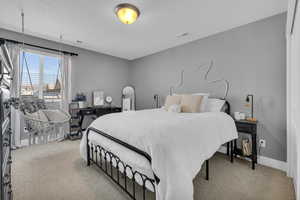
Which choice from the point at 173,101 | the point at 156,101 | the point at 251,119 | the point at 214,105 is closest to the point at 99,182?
the point at 173,101

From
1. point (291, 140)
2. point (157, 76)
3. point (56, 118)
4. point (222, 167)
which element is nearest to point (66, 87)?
point (56, 118)

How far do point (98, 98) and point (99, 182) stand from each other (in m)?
2.90

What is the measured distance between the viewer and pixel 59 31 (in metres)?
2.94

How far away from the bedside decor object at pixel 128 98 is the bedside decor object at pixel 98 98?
0.77m

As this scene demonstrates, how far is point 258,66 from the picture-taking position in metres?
2.43

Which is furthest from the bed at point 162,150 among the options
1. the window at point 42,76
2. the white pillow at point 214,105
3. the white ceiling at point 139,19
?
the window at point 42,76

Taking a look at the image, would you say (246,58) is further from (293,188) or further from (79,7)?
(79,7)

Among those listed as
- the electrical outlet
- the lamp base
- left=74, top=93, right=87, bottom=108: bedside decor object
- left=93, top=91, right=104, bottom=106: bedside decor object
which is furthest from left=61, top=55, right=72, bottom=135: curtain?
the electrical outlet

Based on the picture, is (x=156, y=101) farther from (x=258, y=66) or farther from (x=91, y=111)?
(x=258, y=66)

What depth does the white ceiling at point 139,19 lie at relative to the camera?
6.82ft

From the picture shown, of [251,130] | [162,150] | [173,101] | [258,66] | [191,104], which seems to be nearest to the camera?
[162,150]

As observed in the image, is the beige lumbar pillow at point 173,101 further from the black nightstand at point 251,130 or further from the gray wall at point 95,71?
the gray wall at point 95,71

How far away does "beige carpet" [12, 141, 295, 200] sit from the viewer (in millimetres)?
1604

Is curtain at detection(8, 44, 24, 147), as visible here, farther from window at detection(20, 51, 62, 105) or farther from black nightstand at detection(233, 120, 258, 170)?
black nightstand at detection(233, 120, 258, 170)
